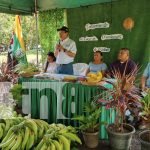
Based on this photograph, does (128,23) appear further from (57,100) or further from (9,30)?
(9,30)

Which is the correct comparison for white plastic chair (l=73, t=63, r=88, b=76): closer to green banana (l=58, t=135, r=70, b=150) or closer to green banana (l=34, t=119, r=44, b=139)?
green banana (l=34, t=119, r=44, b=139)

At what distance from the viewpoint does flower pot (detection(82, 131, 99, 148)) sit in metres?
3.39

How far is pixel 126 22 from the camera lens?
5.34m

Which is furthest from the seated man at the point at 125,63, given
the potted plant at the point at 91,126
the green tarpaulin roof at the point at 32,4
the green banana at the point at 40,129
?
the green banana at the point at 40,129

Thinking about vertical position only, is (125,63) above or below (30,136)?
above

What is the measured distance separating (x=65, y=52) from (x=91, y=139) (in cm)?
233

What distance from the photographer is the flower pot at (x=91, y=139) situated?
3.39 metres

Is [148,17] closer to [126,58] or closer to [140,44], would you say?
[140,44]

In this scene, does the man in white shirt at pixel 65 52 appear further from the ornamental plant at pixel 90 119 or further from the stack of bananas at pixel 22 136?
the stack of bananas at pixel 22 136

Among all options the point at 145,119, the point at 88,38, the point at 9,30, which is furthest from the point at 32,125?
the point at 9,30

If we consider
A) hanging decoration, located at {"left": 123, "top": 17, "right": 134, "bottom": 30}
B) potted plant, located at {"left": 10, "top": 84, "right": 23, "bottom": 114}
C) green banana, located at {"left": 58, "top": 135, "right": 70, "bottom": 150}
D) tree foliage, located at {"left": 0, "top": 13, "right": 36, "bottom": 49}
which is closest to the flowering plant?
green banana, located at {"left": 58, "top": 135, "right": 70, "bottom": 150}

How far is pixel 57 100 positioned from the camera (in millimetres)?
3873

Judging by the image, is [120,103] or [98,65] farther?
[98,65]

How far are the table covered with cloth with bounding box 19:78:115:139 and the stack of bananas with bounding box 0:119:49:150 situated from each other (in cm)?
119
